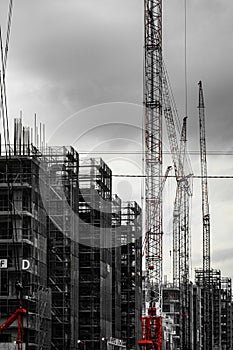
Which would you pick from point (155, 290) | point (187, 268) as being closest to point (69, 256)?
point (155, 290)

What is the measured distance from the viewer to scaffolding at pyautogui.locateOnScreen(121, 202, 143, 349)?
9325cm

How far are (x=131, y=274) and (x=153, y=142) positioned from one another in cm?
2118

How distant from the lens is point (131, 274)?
310 feet

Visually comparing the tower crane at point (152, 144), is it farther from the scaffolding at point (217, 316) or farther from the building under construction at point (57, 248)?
the scaffolding at point (217, 316)

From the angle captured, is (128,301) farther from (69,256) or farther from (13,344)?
(13,344)

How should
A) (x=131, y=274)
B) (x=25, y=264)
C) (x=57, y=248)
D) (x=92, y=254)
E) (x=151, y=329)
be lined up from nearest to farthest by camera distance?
(x=25, y=264) → (x=151, y=329) → (x=57, y=248) → (x=92, y=254) → (x=131, y=274)

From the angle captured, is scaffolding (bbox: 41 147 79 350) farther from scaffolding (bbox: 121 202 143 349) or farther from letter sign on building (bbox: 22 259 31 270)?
scaffolding (bbox: 121 202 143 349)

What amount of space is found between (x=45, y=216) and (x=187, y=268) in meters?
65.6

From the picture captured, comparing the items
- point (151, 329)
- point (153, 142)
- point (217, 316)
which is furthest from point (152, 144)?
point (217, 316)

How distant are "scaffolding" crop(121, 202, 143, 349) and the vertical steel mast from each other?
11868mm

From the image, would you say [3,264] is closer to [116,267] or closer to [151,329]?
[151,329]

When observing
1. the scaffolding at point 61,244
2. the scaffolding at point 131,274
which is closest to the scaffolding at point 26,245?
the scaffolding at point 61,244

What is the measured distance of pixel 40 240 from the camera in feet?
211

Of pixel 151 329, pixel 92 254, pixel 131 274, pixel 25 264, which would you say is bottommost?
pixel 151 329
